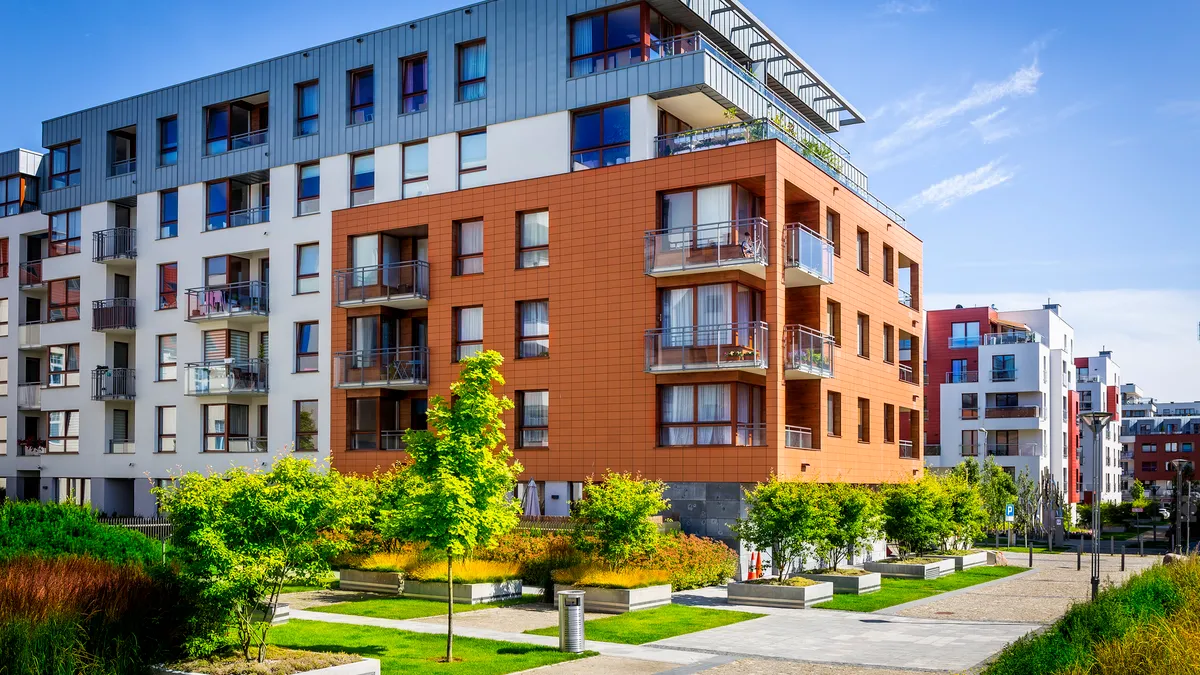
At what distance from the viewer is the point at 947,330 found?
8569 cm

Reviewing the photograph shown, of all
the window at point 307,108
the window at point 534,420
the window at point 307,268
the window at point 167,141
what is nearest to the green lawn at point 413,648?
the window at point 534,420

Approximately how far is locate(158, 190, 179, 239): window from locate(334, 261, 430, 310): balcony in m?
10.0

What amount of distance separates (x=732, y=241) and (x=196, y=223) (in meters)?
23.6

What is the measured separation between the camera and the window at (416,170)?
3853 cm

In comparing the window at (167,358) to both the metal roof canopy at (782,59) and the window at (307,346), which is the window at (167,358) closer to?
the window at (307,346)

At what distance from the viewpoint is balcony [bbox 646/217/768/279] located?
1229 inches

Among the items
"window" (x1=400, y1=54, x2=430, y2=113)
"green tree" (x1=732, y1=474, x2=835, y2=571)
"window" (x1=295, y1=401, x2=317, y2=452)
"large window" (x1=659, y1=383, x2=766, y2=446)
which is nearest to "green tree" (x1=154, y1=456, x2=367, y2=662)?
"green tree" (x1=732, y1=474, x2=835, y2=571)

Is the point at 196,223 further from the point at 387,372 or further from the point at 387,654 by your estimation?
the point at 387,654

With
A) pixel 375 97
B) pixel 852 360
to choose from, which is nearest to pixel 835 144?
pixel 852 360

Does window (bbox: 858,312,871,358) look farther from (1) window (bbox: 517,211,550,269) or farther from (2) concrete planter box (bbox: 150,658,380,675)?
(2) concrete planter box (bbox: 150,658,380,675)

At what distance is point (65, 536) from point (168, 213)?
99.7 feet

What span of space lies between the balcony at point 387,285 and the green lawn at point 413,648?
59.3 ft

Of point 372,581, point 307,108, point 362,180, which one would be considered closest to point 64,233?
point 307,108

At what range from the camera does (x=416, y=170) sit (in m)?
38.9
